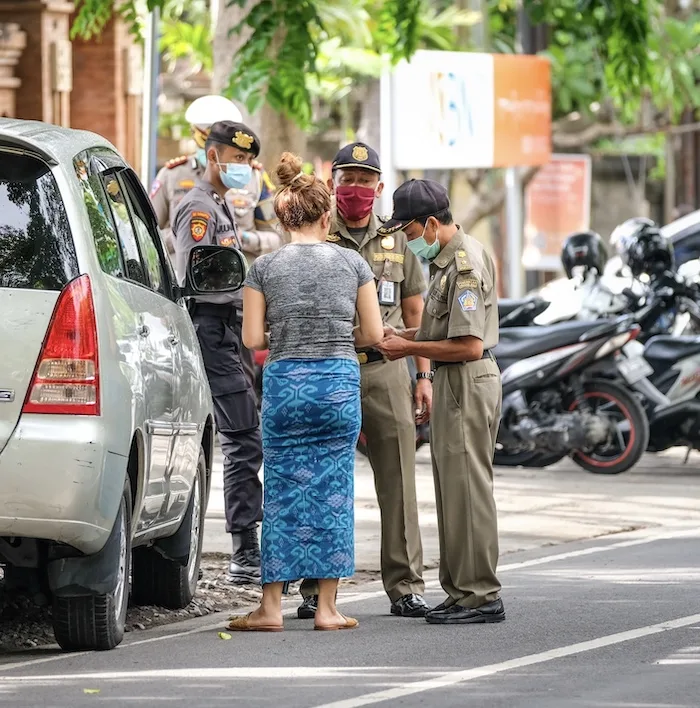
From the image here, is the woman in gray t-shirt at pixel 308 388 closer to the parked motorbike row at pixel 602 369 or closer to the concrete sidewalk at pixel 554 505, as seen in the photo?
the concrete sidewalk at pixel 554 505

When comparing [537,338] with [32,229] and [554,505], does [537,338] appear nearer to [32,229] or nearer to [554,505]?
[554,505]

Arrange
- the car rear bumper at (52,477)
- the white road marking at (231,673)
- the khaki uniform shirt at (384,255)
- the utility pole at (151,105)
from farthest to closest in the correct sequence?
the utility pole at (151,105) → the khaki uniform shirt at (384,255) → the white road marking at (231,673) → the car rear bumper at (52,477)

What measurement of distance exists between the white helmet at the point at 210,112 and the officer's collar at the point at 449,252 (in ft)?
9.12

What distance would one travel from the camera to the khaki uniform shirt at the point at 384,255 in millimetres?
8188

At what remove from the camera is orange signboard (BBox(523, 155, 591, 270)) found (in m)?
27.2

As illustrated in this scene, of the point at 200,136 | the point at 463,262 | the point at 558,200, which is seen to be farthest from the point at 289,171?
the point at 558,200

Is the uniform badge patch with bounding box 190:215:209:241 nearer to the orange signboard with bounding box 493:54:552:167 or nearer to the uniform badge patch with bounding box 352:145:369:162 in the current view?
the uniform badge patch with bounding box 352:145:369:162

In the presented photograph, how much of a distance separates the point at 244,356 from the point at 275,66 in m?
5.22

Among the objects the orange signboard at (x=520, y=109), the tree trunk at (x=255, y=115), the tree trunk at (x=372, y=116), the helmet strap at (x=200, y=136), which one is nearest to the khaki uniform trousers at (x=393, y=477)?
the helmet strap at (x=200, y=136)

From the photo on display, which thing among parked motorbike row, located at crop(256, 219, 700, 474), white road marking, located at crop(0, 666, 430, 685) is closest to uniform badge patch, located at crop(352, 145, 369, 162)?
white road marking, located at crop(0, 666, 430, 685)

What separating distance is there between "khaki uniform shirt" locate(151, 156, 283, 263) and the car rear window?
309 centimetres

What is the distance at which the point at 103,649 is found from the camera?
7.04 m

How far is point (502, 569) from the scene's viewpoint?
960 centimetres

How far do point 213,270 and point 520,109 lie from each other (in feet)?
46.8
